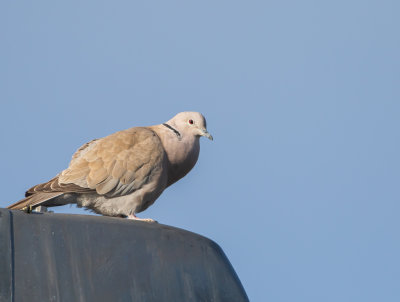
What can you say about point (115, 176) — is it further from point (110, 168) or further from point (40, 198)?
point (40, 198)

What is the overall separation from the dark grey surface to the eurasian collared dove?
3734 millimetres

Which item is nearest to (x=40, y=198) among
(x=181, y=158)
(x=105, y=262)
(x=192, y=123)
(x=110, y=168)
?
(x=110, y=168)

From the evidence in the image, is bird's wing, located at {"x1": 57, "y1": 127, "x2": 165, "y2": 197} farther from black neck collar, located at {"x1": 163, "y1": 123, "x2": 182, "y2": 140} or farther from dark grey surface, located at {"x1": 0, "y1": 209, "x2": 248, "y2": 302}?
dark grey surface, located at {"x1": 0, "y1": 209, "x2": 248, "y2": 302}

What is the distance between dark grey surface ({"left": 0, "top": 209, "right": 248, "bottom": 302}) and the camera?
380 centimetres

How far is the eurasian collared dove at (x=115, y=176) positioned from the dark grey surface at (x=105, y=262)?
147 inches

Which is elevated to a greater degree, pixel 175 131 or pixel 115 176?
pixel 175 131

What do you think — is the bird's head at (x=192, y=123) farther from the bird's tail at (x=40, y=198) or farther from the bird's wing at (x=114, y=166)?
the bird's tail at (x=40, y=198)

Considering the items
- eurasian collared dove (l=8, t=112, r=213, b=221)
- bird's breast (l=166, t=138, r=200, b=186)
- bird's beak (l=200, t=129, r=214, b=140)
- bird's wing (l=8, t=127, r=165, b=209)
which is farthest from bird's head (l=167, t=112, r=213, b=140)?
bird's wing (l=8, t=127, r=165, b=209)

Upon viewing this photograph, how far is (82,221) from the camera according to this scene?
4.20m

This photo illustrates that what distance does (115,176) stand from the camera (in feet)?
28.0


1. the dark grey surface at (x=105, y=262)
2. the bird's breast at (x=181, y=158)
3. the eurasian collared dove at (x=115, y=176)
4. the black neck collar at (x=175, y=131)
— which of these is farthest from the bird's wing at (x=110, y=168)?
the dark grey surface at (x=105, y=262)

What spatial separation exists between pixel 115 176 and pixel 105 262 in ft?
14.6

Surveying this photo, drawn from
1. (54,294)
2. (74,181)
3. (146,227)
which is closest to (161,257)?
(146,227)

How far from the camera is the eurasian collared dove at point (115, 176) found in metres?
8.36
